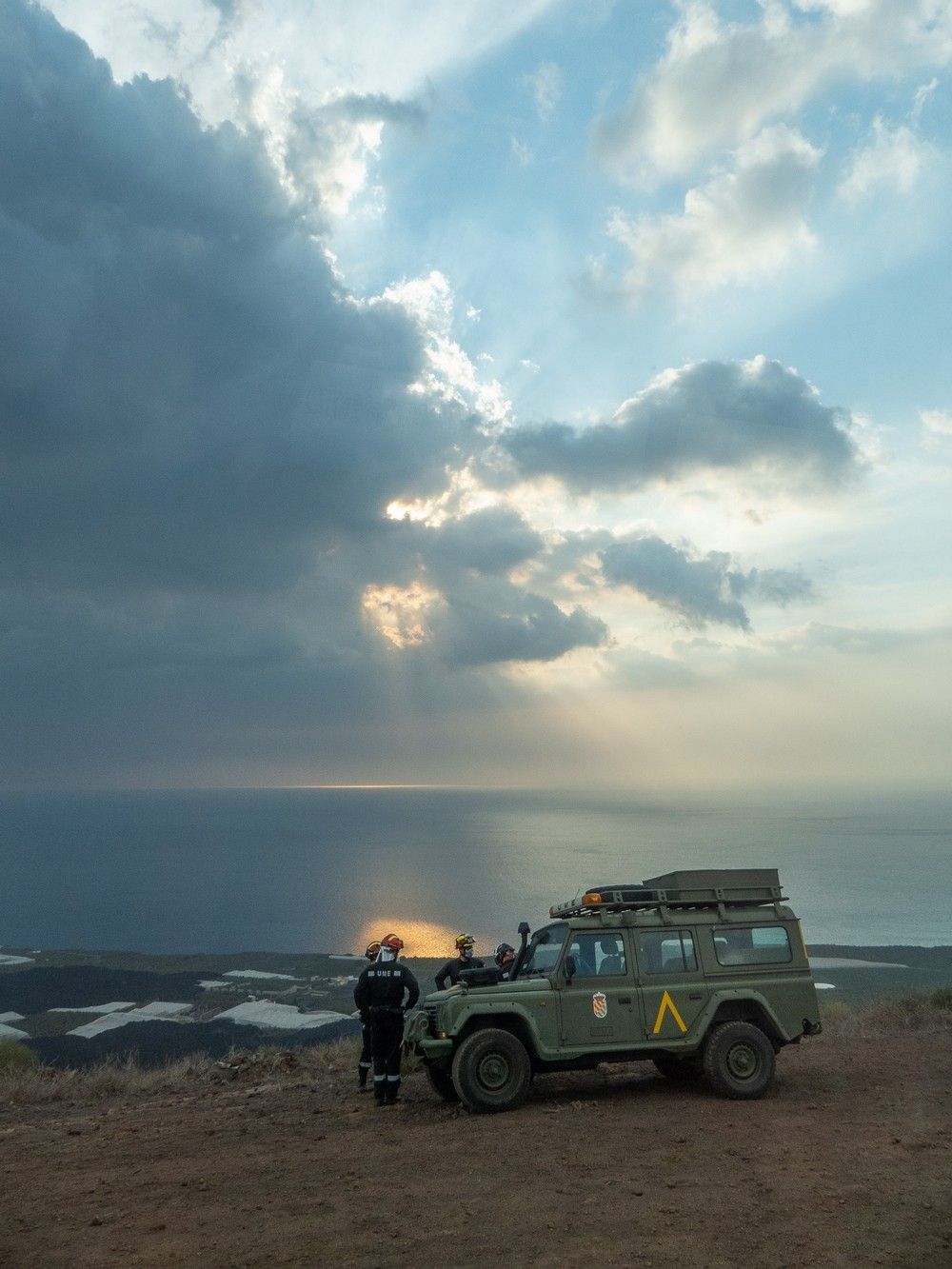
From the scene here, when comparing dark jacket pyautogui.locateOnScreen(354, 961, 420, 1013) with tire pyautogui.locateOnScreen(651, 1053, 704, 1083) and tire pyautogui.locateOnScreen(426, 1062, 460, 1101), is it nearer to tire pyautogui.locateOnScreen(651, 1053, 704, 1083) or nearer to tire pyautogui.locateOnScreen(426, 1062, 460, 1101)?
tire pyautogui.locateOnScreen(426, 1062, 460, 1101)

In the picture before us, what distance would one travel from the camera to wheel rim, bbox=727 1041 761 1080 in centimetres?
Answer: 1005

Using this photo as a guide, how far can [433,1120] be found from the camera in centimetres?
947

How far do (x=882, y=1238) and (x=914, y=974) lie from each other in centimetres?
3623

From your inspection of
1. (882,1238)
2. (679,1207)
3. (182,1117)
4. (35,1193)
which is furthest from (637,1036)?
(35,1193)

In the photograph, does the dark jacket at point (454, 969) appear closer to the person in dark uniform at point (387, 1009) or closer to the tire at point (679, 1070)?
the person in dark uniform at point (387, 1009)

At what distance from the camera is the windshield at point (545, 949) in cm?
1009

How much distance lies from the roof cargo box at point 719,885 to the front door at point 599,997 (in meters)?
0.87

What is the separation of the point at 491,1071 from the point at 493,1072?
23 mm

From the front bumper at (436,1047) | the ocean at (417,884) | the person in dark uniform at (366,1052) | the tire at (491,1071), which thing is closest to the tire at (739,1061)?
the tire at (491,1071)

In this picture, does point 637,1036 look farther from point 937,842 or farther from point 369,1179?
point 937,842

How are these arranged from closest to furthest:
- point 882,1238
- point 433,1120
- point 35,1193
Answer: point 882,1238, point 35,1193, point 433,1120

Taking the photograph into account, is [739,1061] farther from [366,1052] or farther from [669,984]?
[366,1052]

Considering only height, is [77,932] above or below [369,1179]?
above

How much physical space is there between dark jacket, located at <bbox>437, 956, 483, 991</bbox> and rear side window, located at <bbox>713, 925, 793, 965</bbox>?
3.26m
